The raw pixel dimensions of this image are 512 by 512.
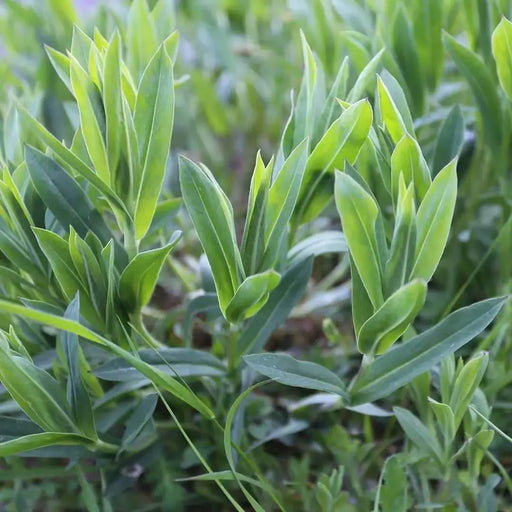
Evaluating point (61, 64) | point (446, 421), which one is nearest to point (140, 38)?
point (61, 64)

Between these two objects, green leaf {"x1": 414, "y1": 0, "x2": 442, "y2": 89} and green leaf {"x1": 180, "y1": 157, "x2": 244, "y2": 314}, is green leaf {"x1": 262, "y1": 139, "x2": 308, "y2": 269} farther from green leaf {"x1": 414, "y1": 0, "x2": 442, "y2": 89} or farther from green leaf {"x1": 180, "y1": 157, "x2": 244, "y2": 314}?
green leaf {"x1": 414, "y1": 0, "x2": 442, "y2": 89}

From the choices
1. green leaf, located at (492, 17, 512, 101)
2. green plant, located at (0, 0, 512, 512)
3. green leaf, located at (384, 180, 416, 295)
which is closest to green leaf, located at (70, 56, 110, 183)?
green plant, located at (0, 0, 512, 512)

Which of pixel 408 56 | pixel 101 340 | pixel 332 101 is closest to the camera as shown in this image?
pixel 101 340

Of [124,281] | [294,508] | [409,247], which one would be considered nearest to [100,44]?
[124,281]

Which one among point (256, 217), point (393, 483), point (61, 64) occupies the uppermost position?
point (61, 64)

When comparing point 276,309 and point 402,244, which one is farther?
point 276,309

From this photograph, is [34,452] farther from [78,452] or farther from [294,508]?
[294,508]

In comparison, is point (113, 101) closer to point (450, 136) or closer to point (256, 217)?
point (256, 217)
